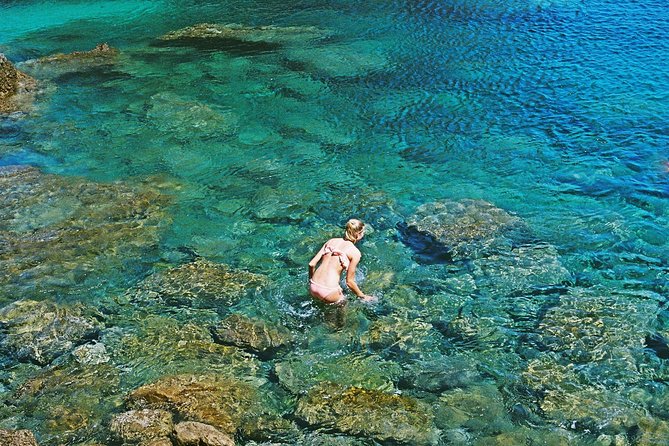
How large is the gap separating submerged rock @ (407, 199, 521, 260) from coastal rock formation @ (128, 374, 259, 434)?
4472 millimetres

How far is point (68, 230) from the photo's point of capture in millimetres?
12086

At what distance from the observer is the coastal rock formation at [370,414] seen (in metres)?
7.84

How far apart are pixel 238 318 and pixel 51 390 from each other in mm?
2615

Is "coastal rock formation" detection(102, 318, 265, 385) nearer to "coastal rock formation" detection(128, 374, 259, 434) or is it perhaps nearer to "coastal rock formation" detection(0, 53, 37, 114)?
"coastal rock formation" detection(128, 374, 259, 434)

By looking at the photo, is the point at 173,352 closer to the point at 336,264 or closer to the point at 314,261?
the point at 314,261

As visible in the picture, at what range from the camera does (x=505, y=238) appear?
11.6 metres

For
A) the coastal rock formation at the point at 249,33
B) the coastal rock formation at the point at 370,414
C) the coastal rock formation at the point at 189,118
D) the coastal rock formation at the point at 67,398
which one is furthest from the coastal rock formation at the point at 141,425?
the coastal rock formation at the point at 249,33

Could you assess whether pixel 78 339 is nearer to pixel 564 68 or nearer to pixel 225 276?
pixel 225 276

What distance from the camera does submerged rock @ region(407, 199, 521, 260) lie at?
1138 centimetres

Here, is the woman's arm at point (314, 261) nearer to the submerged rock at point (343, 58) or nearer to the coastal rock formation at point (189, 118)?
the coastal rock formation at point (189, 118)

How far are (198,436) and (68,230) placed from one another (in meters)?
6.21

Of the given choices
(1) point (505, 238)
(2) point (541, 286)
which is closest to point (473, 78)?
(1) point (505, 238)

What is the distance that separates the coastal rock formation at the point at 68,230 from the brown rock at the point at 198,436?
4052 mm

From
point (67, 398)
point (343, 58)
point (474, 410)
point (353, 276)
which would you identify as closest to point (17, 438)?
point (67, 398)
